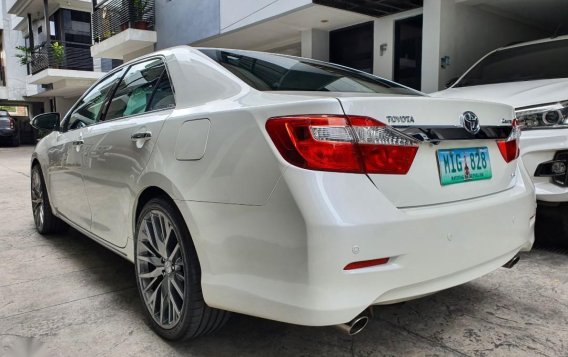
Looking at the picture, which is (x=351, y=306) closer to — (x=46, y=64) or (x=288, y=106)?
(x=288, y=106)

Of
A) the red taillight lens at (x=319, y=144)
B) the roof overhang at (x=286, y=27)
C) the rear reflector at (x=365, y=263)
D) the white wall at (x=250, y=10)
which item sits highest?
the white wall at (x=250, y=10)

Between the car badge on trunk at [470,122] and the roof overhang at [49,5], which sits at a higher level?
the roof overhang at [49,5]

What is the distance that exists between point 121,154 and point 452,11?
20.6 feet

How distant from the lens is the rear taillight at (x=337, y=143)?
157 cm

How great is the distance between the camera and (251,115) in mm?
1726

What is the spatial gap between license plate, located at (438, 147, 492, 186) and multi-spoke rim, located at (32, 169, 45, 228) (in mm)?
3769

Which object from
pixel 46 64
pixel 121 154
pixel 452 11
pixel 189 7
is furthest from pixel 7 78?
pixel 121 154

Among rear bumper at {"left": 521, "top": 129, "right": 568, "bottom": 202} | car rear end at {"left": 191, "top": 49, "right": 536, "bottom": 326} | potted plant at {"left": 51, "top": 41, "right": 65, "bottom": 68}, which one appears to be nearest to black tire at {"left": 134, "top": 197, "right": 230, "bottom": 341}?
car rear end at {"left": 191, "top": 49, "right": 536, "bottom": 326}

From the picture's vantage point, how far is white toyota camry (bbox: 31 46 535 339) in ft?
5.06

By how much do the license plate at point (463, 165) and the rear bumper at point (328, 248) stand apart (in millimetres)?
107

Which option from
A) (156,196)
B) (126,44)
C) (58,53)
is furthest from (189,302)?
(58,53)

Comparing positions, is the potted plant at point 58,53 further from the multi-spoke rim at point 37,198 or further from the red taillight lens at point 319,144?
the red taillight lens at point 319,144

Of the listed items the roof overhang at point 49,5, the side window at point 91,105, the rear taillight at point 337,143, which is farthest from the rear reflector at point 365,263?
the roof overhang at point 49,5

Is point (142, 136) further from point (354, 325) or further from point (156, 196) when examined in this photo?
point (354, 325)
